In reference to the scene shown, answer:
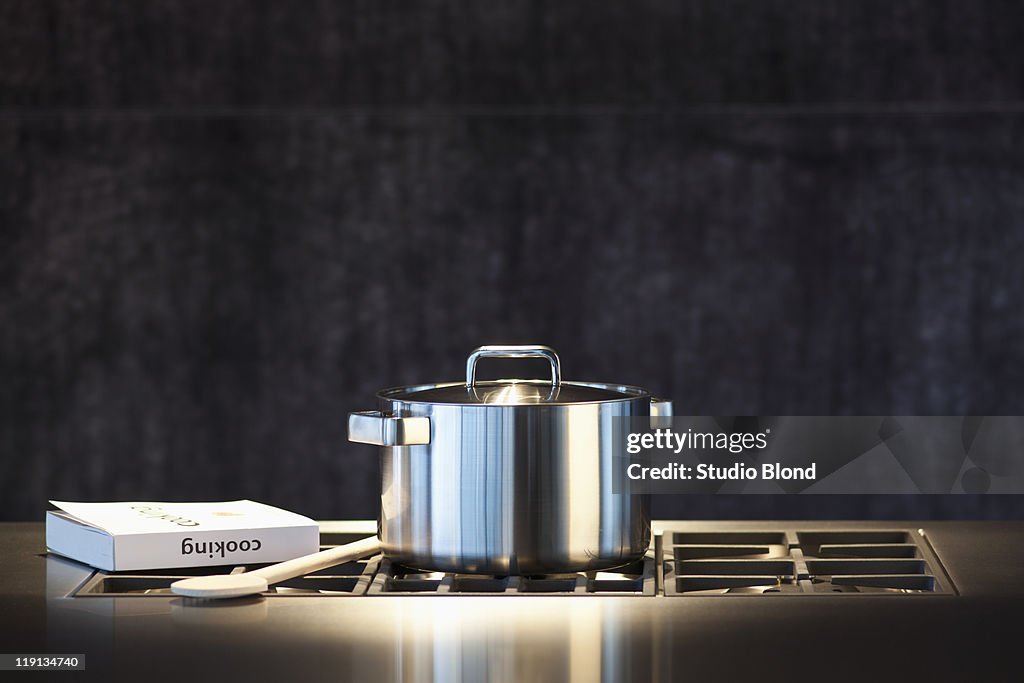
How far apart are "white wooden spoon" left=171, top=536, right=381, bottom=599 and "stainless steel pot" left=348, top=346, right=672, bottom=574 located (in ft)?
0.20

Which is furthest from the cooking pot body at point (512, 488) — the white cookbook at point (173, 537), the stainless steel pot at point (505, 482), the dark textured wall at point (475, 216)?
the dark textured wall at point (475, 216)

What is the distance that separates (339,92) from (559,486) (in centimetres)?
205

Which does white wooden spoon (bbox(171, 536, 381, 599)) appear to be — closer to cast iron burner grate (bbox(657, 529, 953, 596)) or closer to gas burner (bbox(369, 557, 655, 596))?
gas burner (bbox(369, 557, 655, 596))

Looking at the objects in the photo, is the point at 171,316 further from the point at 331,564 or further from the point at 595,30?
the point at 331,564

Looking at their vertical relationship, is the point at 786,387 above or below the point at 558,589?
above

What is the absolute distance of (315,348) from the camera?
298cm

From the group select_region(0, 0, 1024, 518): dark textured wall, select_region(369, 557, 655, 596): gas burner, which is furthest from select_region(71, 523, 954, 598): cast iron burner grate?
select_region(0, 0, 1024, 518): dark textured wall

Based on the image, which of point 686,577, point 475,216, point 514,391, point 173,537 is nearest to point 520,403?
point 514,391

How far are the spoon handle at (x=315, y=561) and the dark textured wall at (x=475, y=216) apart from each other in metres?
1.80

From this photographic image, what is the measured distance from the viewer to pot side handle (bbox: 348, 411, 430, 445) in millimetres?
1072

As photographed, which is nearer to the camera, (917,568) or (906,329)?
(917,568)

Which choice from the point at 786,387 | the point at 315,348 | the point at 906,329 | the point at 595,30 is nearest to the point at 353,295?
the point at 315,348

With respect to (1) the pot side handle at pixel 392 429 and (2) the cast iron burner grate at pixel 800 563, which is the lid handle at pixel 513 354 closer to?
(1) the pot side handle at pixel 392 429

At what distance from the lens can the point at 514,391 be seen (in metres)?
1.12
